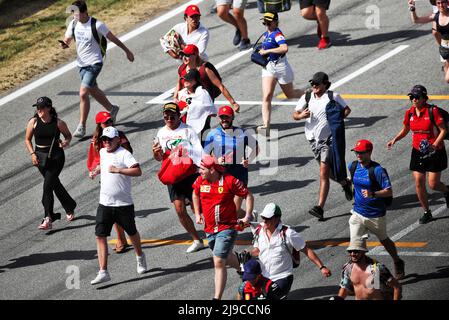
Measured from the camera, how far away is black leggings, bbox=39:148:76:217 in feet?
62.8

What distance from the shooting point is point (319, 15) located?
77.3 ft

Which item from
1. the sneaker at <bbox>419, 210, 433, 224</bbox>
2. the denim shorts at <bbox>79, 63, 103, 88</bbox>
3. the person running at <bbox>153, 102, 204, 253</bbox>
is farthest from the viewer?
the denim shorts at <bbox>79, 63, 103, 88</bbox>

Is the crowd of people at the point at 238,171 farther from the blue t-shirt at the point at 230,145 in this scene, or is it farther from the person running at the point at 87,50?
the person running at the point at 87,50

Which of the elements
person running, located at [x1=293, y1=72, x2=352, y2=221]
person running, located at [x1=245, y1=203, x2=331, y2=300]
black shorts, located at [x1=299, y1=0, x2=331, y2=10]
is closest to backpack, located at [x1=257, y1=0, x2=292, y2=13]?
black shorts, located at [x1=299, y1=0, x2=331, y2=10]

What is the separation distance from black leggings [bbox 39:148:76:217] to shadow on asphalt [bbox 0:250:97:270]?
917mm

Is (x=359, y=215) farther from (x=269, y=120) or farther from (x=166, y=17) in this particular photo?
(x=166, y=17)

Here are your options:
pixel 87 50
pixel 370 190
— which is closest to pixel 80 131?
pixel 87 50

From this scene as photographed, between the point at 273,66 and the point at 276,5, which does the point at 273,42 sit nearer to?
the point at 273,66

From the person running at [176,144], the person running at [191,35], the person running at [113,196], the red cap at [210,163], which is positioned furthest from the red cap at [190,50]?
the red cap at [210,163]

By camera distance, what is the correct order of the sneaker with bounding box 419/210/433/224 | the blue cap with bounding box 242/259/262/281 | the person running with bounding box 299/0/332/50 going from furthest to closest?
1. the person running with bounding box 299/0/332/50
2. the sneaker with bounding box 419/210/433/224
3. the blue cap with bounding box 242/259/262/281

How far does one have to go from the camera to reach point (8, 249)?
18859mm

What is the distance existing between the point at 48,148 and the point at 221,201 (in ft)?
13.6

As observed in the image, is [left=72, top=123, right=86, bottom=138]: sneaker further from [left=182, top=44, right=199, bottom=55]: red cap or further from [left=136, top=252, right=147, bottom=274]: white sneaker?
[left=136, top=252, right=147, bottom=274]: white sneaker
